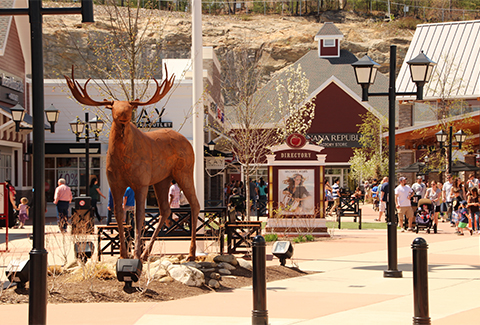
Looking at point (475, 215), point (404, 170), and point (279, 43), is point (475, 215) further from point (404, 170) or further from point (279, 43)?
→ point (279, 43)

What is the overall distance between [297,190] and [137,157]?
9.88m

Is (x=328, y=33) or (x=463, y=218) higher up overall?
(x=328, y=33)

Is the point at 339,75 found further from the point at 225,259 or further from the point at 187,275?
the point at 187,275

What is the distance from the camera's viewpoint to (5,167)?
28.1 meters

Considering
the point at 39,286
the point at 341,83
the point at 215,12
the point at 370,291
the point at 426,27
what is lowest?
the point at 370,291

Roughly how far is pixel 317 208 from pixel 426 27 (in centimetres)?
3246

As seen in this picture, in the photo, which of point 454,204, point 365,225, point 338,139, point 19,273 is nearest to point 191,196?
point 19,273

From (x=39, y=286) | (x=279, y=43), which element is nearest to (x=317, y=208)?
(x=39, y=286)

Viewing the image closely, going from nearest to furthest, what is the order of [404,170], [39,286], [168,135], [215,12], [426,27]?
[39,286], [168,135], [404,170], [426,27], [215,12]

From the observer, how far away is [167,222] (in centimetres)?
1195

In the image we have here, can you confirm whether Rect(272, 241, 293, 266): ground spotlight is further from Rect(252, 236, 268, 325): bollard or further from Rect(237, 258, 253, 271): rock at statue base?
Rect(252, 236, 268, 325): bollard

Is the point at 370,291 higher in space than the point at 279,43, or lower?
lower

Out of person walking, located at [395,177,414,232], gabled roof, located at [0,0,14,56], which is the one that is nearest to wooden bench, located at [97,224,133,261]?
person walking, located at [395,177,414,232]

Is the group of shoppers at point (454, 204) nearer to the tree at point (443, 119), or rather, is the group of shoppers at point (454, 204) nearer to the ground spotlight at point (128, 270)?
the tree at point (443, 119)
